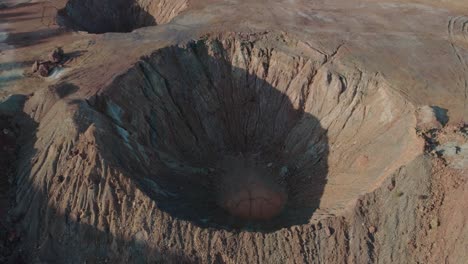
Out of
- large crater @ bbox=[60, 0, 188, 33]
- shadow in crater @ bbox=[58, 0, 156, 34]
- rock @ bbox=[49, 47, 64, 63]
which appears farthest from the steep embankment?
shadow in crater @ bbox=[58, 0, 156, 34]

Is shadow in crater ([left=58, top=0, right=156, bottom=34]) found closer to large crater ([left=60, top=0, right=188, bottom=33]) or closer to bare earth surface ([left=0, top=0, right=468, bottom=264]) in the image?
large crater ([left=60, top=0, right=188, bottom=33])

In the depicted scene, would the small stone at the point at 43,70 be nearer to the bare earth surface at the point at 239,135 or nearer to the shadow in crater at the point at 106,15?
the bare earth surface at the point at 239,135

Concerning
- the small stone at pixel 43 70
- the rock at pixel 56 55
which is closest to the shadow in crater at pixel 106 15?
the rock at pixel 56 55

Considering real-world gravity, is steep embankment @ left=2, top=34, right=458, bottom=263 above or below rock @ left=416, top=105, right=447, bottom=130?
below

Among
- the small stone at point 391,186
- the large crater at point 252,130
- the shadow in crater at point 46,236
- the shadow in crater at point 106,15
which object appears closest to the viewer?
the shadow in crater at point 46,236

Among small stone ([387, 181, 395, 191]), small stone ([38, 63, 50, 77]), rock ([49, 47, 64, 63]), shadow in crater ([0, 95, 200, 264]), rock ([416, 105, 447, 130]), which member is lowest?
shadow in crater ([0, 95, 200, 264])

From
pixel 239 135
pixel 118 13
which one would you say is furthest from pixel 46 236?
pixel 118 13

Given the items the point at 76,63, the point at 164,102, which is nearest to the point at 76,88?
the point at 76,63
